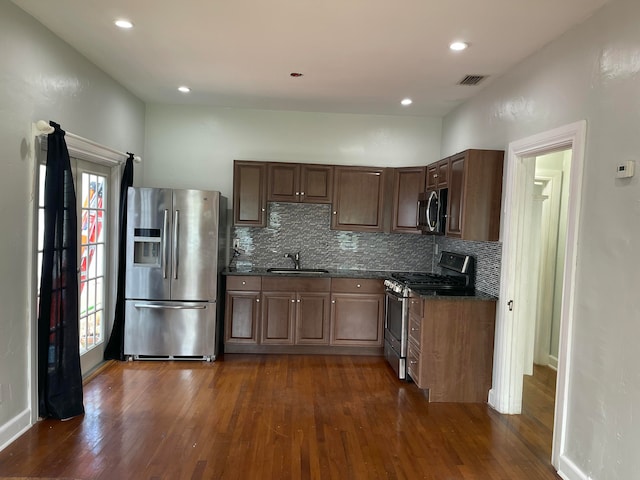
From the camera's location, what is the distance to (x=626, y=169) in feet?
7.06

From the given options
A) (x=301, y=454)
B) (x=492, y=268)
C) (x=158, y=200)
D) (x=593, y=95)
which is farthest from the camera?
(x=158, y=200)

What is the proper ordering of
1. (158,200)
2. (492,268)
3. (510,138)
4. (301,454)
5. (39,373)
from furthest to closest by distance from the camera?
1. (158,200)
2. (492,268)
3. (510,138)
4. (39,373)
5. (301,454)

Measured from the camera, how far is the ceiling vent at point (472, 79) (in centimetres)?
364

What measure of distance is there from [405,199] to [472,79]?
1534 mm

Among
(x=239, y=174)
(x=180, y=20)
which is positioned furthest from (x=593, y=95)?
(x=239, y=174)

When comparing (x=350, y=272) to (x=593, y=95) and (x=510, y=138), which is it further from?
(x=593, y=95)

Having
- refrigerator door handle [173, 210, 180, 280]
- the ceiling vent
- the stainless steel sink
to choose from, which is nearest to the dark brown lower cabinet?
the stainless steel sink

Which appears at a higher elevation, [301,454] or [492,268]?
[492,268]

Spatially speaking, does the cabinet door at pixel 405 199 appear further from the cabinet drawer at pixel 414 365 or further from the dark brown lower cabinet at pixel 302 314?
the cabinet drawer at pixel 414 365

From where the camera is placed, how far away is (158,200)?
426 centimetres

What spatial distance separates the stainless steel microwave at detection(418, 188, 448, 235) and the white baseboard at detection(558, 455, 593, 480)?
2044 mm

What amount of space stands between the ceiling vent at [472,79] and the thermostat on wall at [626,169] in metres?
1.76

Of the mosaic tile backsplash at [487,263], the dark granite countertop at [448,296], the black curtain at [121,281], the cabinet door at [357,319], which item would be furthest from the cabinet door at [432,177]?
the black curtain at [121,281]

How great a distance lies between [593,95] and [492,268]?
164 cm
